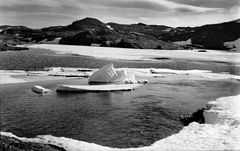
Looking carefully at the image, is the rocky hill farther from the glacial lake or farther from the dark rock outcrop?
the dark rock outcrop

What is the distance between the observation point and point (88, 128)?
1483 cm

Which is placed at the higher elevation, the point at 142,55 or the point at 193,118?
the point at 142,55

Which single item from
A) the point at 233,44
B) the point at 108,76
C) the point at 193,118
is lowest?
the point at 193,118

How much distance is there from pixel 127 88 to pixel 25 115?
11038 mm

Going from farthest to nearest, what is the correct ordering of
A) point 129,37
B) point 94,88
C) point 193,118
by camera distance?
point 129,37 → point 94,88 → point 193,118

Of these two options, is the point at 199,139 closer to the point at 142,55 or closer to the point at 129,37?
the point at 142,55

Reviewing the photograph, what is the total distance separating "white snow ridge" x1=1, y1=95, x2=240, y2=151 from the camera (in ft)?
38.3

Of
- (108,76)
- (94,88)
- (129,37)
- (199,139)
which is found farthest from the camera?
(129,37)

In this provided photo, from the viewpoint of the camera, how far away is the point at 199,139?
42.0ft


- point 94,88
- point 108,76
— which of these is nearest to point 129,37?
point 108,76

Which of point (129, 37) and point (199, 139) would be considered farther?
point (129, 37)

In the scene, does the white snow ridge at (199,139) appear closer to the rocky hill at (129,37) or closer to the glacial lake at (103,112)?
the glacial lake at (103,112)

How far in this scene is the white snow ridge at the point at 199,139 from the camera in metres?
11.7

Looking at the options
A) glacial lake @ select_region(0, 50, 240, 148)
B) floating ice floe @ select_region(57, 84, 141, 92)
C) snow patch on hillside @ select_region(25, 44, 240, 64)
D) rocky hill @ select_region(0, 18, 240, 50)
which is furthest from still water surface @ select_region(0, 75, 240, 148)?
rocky hill @ select_region(0, 18, 240, 50)
